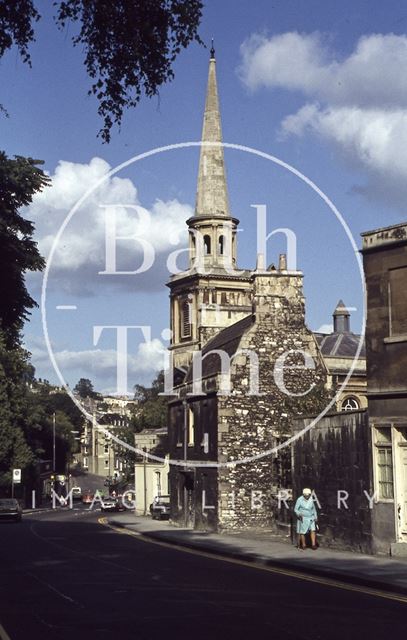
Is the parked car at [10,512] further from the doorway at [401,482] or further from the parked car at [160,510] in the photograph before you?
the doorway at [401,482]

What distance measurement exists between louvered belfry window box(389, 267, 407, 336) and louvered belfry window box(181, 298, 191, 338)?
62736 millimetres

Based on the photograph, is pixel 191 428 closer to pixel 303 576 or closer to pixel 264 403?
pixel 264 403

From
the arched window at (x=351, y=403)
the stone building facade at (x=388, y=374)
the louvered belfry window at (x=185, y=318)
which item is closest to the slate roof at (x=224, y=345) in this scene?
the arched window at (x=351, y=403)

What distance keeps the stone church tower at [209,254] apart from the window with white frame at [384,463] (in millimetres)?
59316

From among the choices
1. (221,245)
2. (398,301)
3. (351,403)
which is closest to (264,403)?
(351,403)

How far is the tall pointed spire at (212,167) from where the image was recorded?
86188 mm

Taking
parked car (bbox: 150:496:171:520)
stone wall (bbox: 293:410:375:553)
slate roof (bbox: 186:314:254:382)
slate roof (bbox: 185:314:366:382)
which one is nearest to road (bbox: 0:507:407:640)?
stone wall (bbox: 293:410:375:553)

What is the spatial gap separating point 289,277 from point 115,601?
26.6 m

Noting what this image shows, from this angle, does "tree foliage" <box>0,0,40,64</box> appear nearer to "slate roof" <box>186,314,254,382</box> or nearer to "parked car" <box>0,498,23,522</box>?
"slate roof" <box>186,314,254,382</box>

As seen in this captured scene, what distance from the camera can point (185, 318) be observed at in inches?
3440

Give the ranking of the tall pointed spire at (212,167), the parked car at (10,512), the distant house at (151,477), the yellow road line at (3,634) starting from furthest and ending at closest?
the tall pointed spire at (212,167)
the distant house at (151,477)
the parked car at (10,512)
the yellow road line at (3,634)

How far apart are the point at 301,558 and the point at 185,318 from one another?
212 ft

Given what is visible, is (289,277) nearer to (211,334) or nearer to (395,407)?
(211,334)

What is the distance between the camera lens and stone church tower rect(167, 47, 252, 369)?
8494 centimetres
